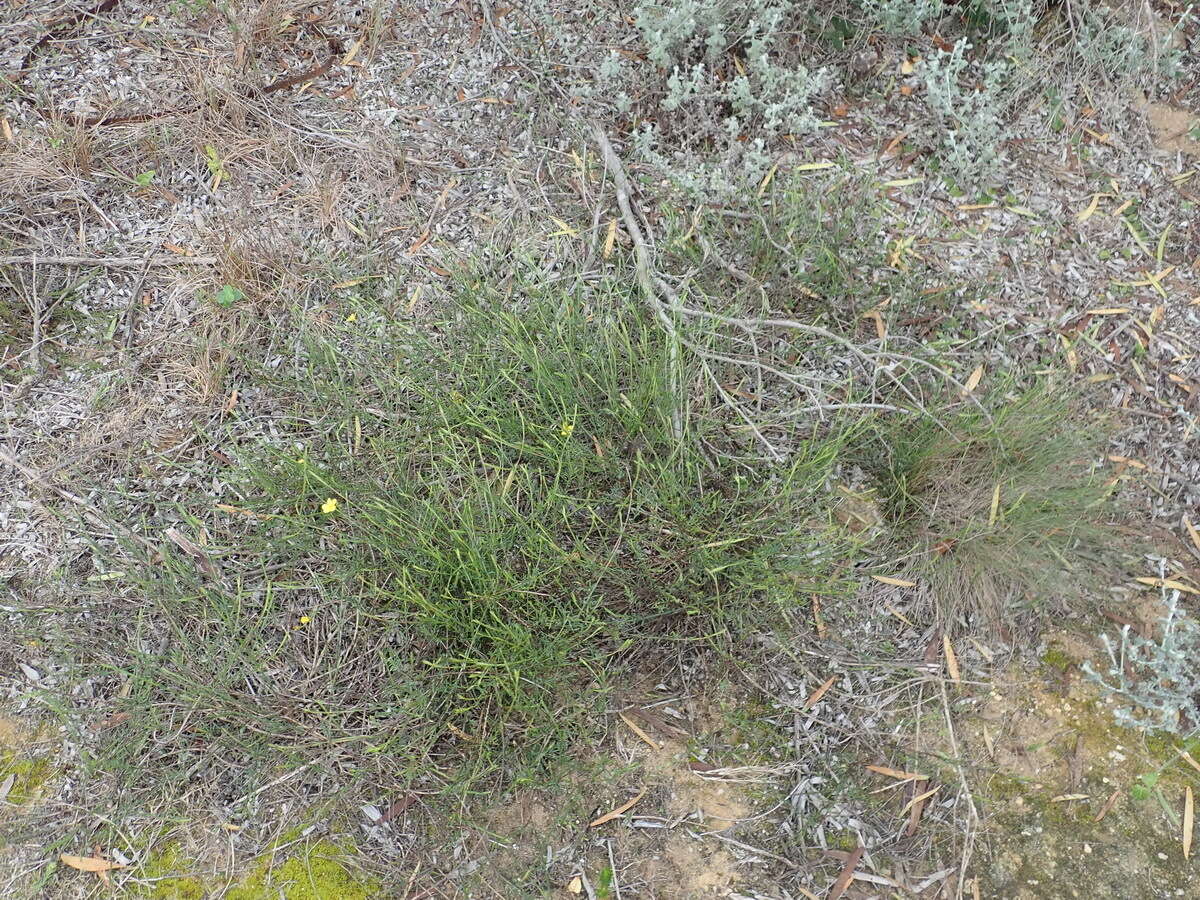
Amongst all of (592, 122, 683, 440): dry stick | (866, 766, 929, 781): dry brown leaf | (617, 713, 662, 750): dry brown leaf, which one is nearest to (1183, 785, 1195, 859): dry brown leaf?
(866, 766, 929, 781): dry brown leaf

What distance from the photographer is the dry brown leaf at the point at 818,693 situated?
2.37 m

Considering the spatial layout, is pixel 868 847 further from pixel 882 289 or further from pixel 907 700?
pixel 882 289

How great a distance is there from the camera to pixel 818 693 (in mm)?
2379

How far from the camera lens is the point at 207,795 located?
88.9 inches

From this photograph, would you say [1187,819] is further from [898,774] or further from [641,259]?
[641,259]

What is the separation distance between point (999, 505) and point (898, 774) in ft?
2.61

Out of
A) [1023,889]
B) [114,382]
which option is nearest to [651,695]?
[1023,889]

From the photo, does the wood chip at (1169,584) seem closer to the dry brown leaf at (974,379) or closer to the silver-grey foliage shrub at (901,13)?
the dry brown leaf at (974,379)

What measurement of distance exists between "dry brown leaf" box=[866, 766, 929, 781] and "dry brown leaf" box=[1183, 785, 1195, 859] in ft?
2.10

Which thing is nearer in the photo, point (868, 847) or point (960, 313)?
point (868, 847)

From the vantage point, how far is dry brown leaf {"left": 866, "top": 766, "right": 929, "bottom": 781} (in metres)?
2.27

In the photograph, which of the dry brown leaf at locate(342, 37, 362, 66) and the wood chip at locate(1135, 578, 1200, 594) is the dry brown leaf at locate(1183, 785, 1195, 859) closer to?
the wood chip at locate(1135, 578, 1200, 594)

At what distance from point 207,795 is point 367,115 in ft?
7.98

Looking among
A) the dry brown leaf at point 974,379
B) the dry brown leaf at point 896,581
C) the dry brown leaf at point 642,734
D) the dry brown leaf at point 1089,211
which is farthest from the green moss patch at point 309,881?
the dry brown leaf at point 1089,211
